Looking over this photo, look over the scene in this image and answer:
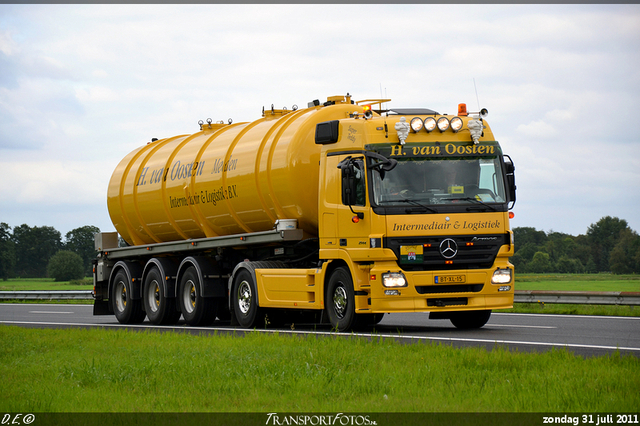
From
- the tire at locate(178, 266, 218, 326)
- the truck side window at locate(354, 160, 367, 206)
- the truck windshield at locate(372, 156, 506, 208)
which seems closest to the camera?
the truck windshield at locate(372, 156, 506, 208)

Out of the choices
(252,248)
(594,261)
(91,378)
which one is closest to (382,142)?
(252,248)

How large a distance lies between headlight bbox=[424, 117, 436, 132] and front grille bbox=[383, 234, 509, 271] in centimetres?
189

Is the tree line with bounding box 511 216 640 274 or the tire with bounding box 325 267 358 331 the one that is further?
the tree line with bounding box 511 216 640 274

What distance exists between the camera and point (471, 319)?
15.9 meters

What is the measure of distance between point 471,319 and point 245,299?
457 centimetres

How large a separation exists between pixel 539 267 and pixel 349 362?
4202 inches

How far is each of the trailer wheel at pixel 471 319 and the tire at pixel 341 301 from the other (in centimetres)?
228

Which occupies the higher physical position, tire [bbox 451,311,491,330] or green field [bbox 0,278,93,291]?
green field [bbox 0,278,93,291]

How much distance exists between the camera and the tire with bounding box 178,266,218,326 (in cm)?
1923

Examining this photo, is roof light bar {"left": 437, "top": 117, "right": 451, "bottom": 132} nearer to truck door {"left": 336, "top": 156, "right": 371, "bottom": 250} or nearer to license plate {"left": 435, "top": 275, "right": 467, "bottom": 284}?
truck door {"left": 336, "top": 156, "right": 371, "bottom": 250}

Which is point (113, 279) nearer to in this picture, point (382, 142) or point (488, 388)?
point (382, 142)

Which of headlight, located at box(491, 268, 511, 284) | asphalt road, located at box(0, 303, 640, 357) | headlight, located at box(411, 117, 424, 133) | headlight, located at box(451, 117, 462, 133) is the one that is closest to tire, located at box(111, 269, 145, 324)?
asphalt road, located at box(0, 303, 640, 357)

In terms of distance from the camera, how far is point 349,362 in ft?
31.7

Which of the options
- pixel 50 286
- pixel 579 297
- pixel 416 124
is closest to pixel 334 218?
pixel 416 124
